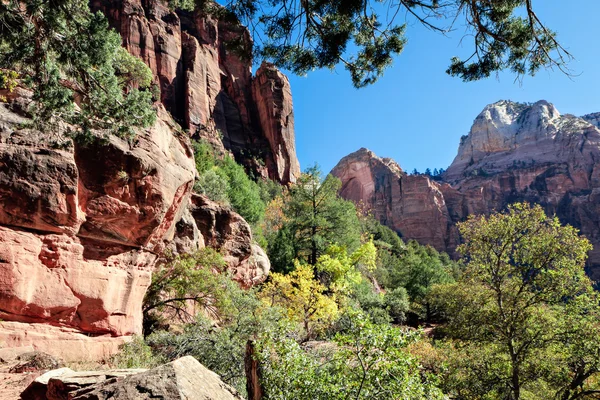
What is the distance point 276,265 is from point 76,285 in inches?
580

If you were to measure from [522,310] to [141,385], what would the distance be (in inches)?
431

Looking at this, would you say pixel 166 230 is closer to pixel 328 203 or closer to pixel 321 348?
pixel 321 348

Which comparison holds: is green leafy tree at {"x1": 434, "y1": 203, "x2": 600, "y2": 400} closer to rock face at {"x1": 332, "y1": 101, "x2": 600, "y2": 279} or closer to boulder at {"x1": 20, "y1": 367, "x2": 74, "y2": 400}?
boulder at {"x1": 20, "y1": 367, "x2": 74, "y2": 400}

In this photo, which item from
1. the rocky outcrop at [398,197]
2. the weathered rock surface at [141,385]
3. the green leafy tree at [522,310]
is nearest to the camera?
the weathered rock surface at [141,385]

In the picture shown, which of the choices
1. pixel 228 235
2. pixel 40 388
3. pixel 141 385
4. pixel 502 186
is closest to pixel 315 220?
pixel 228 235

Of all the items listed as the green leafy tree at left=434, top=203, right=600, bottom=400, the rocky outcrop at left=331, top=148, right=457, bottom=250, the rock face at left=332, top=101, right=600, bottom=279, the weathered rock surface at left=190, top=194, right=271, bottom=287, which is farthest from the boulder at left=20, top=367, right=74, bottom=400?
the rock face at left=332, top=101, right=600, bottom=279

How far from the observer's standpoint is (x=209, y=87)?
55.9 m

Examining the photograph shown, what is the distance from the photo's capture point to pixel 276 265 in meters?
22.9

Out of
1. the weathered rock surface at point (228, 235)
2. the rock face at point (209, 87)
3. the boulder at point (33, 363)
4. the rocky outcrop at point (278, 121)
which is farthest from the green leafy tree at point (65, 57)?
the rocky outcrop at point (278, 121)

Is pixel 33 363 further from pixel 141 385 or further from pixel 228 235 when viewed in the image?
pixel 228 235

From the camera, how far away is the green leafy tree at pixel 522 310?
9406 millimetres

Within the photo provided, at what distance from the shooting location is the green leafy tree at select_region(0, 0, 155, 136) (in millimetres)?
5566

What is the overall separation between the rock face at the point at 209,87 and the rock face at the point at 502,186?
1219 inches

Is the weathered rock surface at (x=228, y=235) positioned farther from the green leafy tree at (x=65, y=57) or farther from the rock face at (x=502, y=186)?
the rock face at (x=502, y=186)
